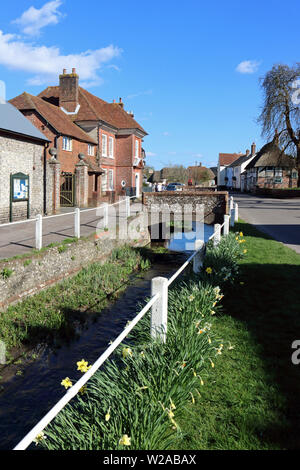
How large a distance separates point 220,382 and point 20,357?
4386 millimetres

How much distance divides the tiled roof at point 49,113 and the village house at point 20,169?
5447 millimetres

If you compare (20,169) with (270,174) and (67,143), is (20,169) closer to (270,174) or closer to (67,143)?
(67,143)

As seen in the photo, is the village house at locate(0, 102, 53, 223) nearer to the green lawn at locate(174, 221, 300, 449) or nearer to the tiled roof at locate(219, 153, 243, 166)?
the green lawn at locate(174, 221, 300, 449)

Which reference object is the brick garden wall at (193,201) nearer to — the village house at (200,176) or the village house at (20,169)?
the village house at (20,169)

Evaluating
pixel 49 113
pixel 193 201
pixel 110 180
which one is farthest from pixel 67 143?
pixel 110 180

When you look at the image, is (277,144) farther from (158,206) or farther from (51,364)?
(51,364)

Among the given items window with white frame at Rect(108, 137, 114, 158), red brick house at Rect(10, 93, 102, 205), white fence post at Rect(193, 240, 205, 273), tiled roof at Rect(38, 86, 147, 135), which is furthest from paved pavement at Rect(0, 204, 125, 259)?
window with white frame at Rect(108, 137, 114, 158)

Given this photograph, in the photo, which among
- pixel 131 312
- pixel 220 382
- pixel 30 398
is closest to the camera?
pixel 220 382

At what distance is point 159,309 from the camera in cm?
451

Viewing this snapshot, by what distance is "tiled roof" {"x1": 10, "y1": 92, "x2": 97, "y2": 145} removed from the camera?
24.4 meters

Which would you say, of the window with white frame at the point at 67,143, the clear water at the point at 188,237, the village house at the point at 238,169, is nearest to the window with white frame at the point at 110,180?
the window with white frame at the point at 67,143

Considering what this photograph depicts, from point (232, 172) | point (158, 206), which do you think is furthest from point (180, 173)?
point (158, 206)

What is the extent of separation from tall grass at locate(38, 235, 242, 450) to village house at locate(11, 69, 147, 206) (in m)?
20.4
